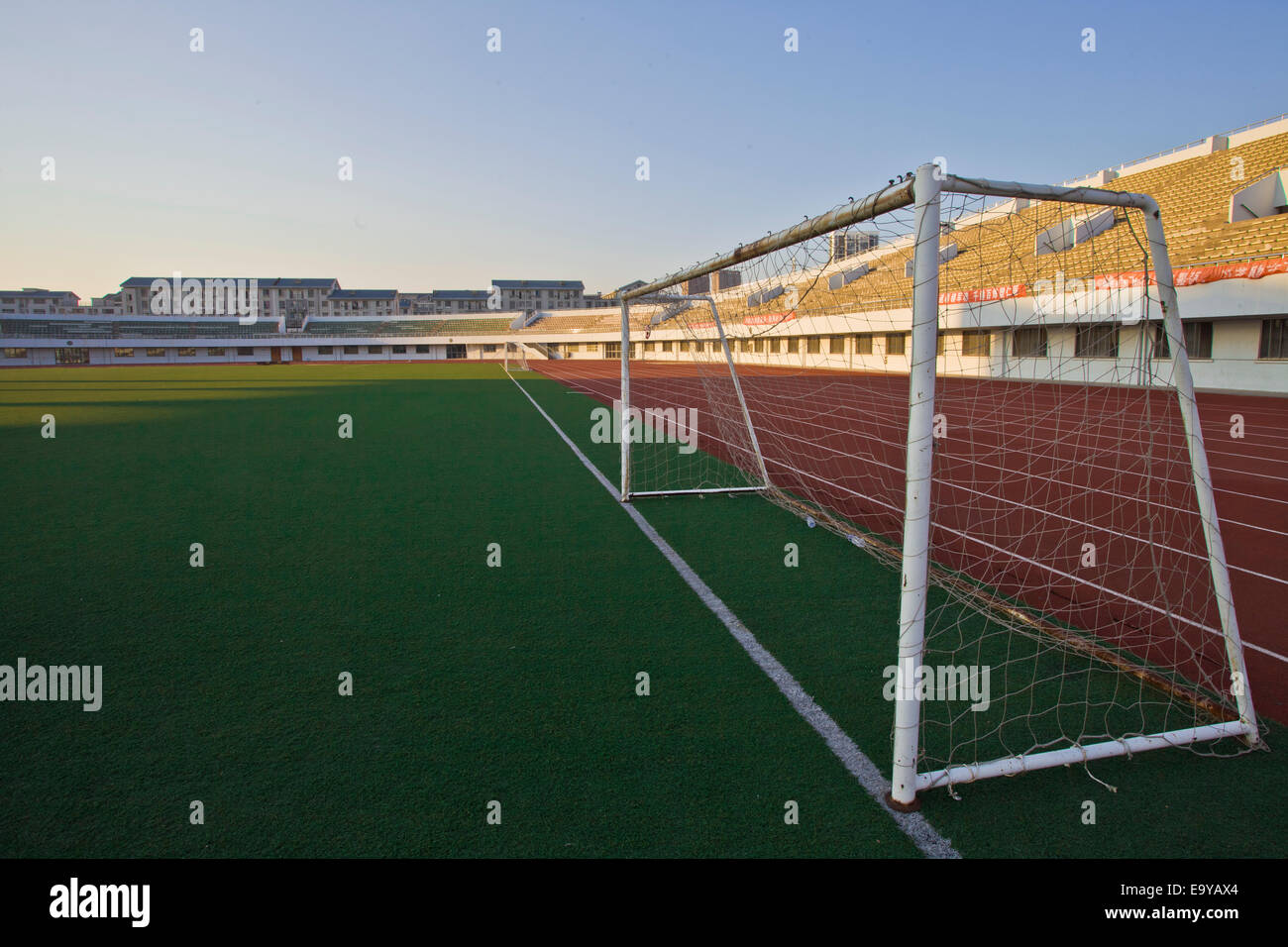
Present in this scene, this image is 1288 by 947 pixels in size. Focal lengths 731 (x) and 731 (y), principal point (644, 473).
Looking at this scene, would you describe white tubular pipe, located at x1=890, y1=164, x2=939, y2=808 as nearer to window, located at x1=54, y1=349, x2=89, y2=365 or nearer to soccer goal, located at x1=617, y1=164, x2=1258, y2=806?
soccer goal, located at x1=617, y1=164, x2=1258, y2=806

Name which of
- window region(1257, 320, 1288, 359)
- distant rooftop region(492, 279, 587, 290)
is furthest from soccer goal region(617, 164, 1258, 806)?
distant rooftop region(492, 279, 587, 290)

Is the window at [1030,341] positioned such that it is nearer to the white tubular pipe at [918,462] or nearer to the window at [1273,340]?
the window at [1273,340]

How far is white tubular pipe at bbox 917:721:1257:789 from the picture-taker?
290 centimetres

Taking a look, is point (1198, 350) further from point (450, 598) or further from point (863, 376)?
point (450, 598)

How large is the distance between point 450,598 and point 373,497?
3973 millimetres

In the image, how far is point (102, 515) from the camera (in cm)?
756

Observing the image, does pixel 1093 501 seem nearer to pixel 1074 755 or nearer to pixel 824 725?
pixel 1074 755

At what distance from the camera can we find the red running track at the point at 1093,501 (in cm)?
465

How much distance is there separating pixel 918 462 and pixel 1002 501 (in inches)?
244

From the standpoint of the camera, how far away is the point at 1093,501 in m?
8.15

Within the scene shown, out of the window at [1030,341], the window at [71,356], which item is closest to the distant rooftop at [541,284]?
the window at [71,356]

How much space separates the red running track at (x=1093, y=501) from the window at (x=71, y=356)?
8513cm

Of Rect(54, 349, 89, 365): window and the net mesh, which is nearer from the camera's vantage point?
the net mesh

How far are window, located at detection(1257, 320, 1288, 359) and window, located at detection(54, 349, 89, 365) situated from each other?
92.9m
